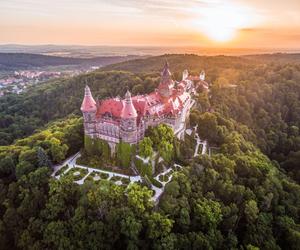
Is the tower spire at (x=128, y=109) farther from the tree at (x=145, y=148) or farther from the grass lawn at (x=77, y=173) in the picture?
the grass lawn at (x=77, y=173)

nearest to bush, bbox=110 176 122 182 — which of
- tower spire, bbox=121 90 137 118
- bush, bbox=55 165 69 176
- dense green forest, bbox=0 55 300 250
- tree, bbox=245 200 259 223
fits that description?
dense green forest, bbox=0 55 300 250

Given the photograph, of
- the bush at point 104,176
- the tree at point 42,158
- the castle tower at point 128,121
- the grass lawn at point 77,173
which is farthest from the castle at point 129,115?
the tree at point 42,158

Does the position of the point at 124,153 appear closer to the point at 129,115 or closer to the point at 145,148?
the point at 145,148

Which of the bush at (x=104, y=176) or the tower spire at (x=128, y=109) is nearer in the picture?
the tower spire at (x=128, y=109)

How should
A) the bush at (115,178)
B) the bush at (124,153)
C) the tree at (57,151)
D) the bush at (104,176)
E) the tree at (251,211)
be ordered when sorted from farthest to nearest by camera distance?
the tree at (57,151) → the bush at (124,153) → the bush at (104,176) → the bush at (115,178) → the tree at (251,211)

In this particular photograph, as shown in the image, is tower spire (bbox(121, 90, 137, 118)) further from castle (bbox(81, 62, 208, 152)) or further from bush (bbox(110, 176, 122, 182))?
bush (bbox(110, 176, 122, 182))

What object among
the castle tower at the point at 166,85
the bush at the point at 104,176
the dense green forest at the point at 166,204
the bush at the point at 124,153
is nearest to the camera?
the dense green forest at the point at 166,204

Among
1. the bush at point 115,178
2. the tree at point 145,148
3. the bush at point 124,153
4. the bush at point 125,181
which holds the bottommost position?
the bush at point 125,181

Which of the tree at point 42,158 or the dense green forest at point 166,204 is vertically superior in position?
the tree at point 42,158
